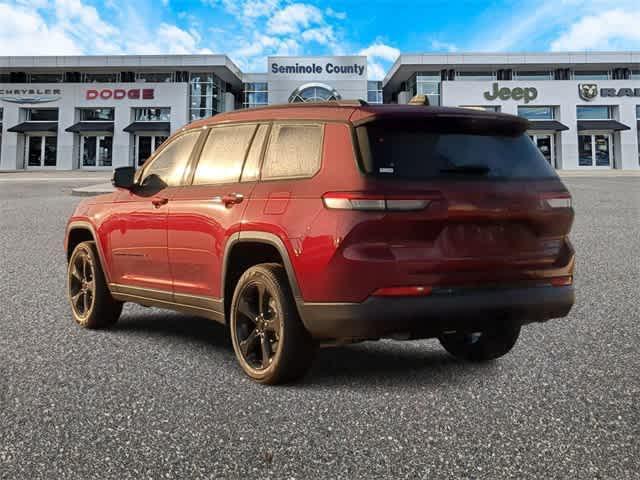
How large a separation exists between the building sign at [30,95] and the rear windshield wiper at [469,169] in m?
57.6

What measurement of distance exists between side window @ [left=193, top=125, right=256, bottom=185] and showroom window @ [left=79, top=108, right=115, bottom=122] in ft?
175

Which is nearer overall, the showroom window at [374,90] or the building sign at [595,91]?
the building sign at [595,91]

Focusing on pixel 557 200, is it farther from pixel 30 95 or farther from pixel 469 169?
pixel 30 95

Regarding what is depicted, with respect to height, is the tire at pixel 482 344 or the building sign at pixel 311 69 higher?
the building sign at pixel 311 69

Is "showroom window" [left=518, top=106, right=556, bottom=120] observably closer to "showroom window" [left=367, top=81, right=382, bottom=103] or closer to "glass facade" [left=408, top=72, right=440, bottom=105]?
"glass facade" [left=408, top=72, right=440, bottom=105]

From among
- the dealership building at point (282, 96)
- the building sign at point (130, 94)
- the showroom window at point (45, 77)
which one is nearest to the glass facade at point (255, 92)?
the dealership building at point (282, 96)

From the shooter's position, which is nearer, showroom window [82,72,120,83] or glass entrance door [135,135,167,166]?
glass entrance door [135,135,167,166]

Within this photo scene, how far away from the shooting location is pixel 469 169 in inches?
132

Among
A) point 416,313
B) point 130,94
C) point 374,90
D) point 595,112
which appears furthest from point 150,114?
→ point 416,313

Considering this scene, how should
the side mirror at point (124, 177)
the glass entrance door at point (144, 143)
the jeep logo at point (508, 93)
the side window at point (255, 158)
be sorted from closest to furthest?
1. the side window at point (255, 158)
2. the side mirror at point (124, 177)
3. the glass entrance door at point (144, 143)
4. the jeep logo at point (508, 93)

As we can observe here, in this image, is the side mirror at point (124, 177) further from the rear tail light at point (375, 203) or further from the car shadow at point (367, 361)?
the rear tail light at point (375, 203)

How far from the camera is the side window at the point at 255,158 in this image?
12.7ft

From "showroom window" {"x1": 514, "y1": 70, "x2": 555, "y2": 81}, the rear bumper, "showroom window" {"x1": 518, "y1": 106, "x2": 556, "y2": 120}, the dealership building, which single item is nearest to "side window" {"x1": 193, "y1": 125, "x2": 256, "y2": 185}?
the rear bumper

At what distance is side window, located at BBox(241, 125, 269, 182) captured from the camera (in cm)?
387
